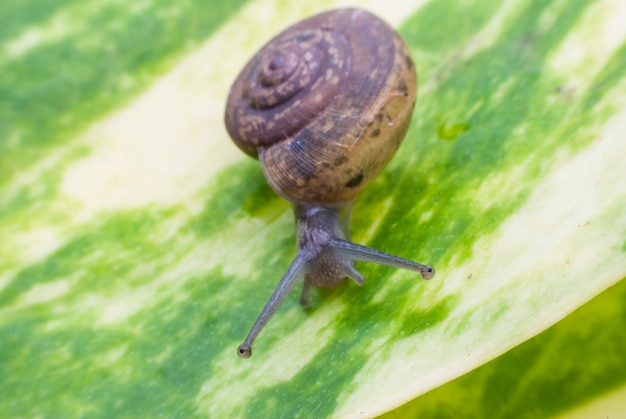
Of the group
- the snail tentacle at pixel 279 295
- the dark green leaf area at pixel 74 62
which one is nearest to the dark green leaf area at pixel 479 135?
the snail tentacle at pixel 279 295

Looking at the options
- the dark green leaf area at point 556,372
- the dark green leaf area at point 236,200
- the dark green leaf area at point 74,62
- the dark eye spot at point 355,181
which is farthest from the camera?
the dark green leaf area at point 74,62

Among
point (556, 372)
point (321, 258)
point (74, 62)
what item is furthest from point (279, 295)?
point (74, 62)

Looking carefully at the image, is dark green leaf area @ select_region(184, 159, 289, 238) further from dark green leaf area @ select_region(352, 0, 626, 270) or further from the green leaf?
dark green leaf area @ select_region(352, 0, 626, 270)

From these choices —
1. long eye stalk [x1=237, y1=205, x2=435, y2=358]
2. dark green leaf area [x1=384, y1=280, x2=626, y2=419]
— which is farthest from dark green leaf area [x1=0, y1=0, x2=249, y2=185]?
dark green leaf area [x1=384, y1=280, x2=626, y2=419]

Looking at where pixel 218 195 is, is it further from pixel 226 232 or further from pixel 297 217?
pixel 297 217

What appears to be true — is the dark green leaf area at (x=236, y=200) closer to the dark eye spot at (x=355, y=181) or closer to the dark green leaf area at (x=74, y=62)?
the dark eye spot at (x=355, y=181)

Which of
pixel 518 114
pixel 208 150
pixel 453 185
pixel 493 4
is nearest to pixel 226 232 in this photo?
pixel 208 150

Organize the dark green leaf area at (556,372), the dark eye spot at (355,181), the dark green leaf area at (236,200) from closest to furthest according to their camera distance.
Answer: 1. the dark green leaf area at (556,372)
2. the dark eye spot at (355,181)
3. the dark green leaf area at (236,200)

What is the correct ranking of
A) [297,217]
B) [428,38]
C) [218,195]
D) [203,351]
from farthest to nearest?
[428,38] → [218,195] → [297,217] → [203,351]

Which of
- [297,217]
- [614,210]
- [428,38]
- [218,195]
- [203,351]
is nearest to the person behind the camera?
[614,210]
